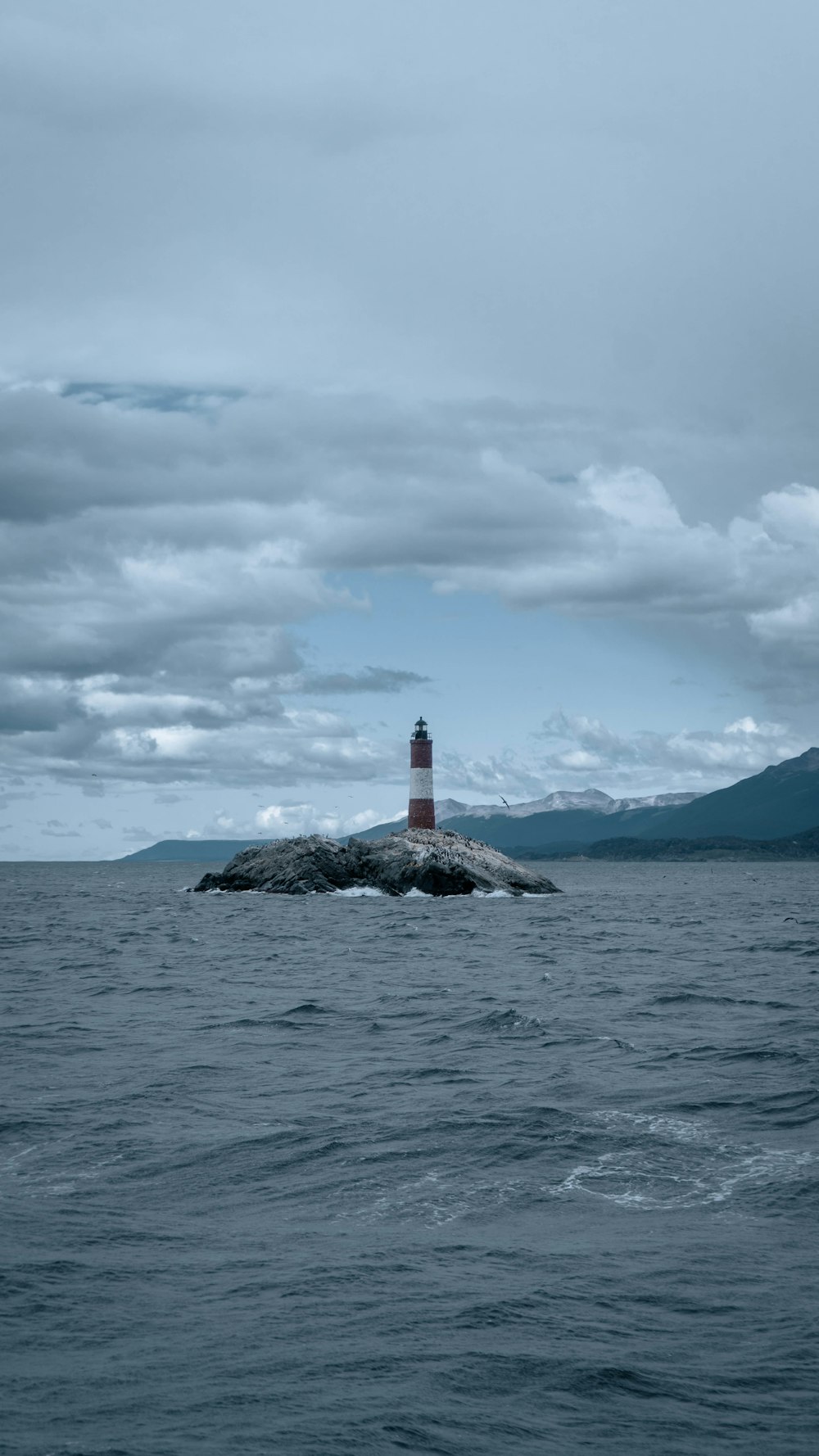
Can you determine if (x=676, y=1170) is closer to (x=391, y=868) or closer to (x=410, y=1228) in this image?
(x=410, y=1228)

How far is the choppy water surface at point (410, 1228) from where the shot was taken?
8258mm

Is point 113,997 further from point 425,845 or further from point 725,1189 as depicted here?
point 425,845

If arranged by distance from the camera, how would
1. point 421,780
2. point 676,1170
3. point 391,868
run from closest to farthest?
point 676,1170 → point 391,868 → point 421,780

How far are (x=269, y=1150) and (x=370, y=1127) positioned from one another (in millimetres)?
1567

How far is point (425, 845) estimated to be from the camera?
8550 centimetres

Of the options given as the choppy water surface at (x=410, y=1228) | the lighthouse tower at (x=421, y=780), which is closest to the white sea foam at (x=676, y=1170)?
the choppy water surface at (x=410, y=1228)

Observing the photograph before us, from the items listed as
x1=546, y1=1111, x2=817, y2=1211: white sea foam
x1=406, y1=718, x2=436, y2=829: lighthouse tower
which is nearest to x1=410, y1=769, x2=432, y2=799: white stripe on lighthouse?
x1=406, y1=718, x2=436, y2=829: lighthouse tower

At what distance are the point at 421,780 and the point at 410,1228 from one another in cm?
8182

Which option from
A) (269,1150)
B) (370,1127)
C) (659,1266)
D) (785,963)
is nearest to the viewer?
(659,1266)

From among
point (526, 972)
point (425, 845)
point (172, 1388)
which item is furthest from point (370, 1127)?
point (425, 845)

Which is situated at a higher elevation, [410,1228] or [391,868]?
[391,868]

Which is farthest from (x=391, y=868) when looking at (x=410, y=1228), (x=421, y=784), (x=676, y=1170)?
(x=410, y=1228)

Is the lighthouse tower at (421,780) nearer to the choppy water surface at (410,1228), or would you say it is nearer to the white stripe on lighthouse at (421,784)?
the white stripe on lighthouse at (421,784)

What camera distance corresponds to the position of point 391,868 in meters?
84.1
